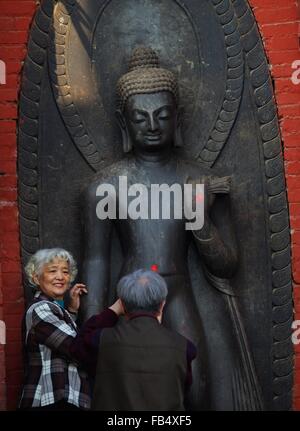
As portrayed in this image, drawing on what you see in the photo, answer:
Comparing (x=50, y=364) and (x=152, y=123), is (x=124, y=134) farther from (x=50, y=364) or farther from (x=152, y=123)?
(x=50, y=364)

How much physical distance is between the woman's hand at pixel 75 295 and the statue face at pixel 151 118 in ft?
2.89

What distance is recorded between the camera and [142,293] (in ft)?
14.1

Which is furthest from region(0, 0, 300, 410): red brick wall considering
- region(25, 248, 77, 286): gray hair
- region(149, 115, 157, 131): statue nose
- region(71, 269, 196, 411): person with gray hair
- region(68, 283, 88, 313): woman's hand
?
region(71, 269, 196, 411): person with gray hair

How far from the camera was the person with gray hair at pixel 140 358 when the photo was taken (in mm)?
4152

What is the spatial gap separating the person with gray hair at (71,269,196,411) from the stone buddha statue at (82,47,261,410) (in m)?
1.08

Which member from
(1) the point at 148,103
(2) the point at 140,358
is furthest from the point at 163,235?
(2) the point at 140,358

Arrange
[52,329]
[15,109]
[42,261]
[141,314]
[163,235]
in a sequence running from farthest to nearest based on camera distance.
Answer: [15,109] < [163,235] < [42,261] < [52,329] < [141,314]

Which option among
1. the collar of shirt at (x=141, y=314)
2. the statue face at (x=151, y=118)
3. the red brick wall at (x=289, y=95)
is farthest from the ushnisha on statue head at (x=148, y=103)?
the collar of shirt at (x=141, y=314)

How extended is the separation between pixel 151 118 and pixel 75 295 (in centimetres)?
108

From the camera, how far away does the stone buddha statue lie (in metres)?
5.45

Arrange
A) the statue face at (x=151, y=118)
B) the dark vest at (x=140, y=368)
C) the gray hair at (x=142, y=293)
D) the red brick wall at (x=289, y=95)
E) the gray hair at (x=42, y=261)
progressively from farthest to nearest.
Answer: the red brick wall at (x=289, y=95), the statue face at (x=151, y=118), the gray hair at (x=42, y=261), the gray hair at (x=142, y=293), the dark vest at (x=140, y=368)

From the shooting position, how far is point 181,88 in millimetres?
5770

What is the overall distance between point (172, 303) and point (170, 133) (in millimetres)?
975

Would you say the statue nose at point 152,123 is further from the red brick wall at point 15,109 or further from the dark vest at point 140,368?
the dark vest at point 140,368
